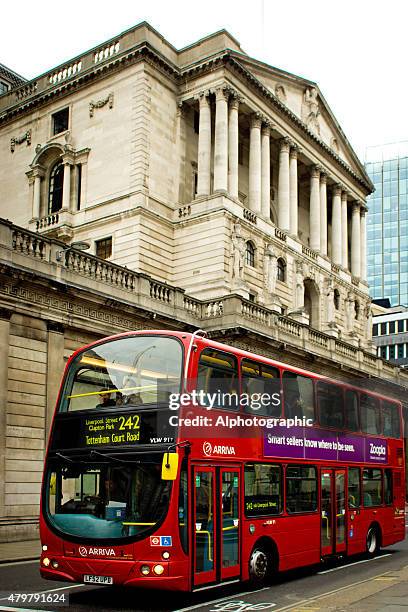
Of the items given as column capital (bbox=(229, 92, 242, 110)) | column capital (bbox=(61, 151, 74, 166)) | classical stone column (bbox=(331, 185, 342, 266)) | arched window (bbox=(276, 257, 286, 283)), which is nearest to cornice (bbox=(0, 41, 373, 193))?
column capital (bbox=(229, 92, 242, 110))

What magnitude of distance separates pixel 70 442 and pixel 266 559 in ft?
14.3

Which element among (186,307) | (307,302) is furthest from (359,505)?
(307,302)

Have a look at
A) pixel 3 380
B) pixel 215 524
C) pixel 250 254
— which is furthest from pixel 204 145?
pixel 215 524

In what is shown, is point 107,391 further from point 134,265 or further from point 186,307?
point 134,265

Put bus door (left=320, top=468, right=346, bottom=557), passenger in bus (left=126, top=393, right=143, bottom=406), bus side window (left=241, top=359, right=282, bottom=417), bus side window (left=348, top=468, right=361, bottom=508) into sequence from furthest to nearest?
bus side window (left=348, top=468, right=361, bottom=508)
bus door (left=320, top=468, right=346, bottom=557)
bus side window (left=241, top=359, right=282, bottom=417)
passenger in bus (left=126, top=393, right=143, bottom=406)

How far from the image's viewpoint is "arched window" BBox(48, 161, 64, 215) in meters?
42.8

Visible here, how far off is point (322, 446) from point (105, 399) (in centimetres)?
560

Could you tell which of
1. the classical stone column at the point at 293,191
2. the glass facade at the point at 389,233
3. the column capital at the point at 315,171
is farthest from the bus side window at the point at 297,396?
the glass facade at the point at 389,233

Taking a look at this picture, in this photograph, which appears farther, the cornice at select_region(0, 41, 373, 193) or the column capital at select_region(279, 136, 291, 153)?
the column capital at select_region(279, 136, 291, 153)

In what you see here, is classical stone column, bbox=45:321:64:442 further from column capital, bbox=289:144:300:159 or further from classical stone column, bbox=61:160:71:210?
column capital, bbox=289:144:300:159

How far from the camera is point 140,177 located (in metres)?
38.6

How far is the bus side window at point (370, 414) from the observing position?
59.5 ft

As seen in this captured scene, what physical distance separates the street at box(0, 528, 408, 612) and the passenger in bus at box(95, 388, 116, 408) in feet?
9.81

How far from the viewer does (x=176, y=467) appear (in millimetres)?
11227
